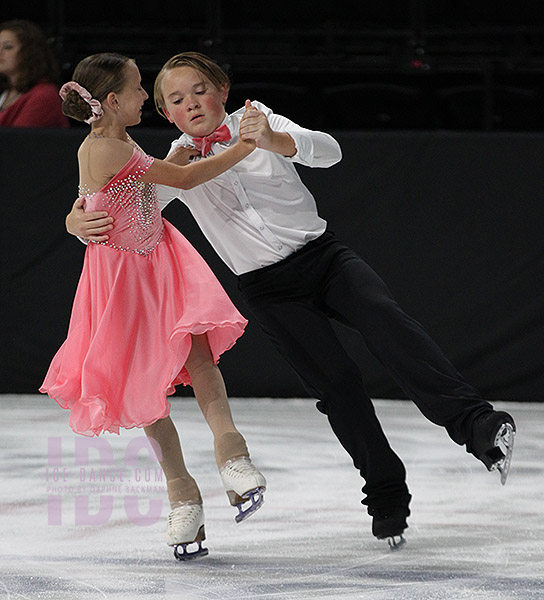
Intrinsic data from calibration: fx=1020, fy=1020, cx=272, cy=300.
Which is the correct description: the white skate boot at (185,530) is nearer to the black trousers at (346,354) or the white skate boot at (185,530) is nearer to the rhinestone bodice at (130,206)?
the black trousers at (346,354)

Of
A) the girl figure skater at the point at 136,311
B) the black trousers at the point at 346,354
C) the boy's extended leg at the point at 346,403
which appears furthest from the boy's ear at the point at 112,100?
the boy's extended leg at the point at 346,403

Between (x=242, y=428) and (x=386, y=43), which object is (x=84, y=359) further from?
(x=386, y=43)

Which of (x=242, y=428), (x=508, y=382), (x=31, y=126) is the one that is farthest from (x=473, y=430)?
(x=31, y=126)

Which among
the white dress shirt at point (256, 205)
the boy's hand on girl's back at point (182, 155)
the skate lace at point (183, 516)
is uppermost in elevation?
the boy's hand on girl's back at point (182, 155)

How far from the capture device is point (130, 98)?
8.77 feet

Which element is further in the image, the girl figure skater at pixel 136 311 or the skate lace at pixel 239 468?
the girl figure skater at pixel 136 311

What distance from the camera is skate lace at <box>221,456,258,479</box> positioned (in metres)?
2.42

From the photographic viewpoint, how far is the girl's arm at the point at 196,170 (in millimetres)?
2582

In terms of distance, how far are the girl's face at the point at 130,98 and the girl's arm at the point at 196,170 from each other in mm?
159

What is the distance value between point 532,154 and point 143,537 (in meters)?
2.75

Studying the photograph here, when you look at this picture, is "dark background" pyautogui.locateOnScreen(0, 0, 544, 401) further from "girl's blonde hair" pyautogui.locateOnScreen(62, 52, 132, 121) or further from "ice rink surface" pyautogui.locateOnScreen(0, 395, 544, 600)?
"girl's blonde hair" pyautogui.locateOnScreen(62, 52, 132, 121)

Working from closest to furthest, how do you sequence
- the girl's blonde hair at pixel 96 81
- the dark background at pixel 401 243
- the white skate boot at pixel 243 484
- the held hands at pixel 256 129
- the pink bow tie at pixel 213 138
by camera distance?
1. the white skate boot at pixel 243 484
2. the held hands at pixel 256 129
3. the girl's blonde hair at pixel 96 81
4. the pink bow tie at pixel 213 138
5. the dark background at pixel 401 243

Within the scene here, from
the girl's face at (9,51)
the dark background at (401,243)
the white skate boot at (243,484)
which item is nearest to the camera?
the white skate boot at (243,484)

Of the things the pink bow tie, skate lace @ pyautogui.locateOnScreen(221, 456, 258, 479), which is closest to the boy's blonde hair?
the pink bow tie
